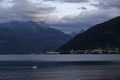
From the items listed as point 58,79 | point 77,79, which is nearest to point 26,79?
point 58,79

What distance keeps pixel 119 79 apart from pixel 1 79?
51.9m

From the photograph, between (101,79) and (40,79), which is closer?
(101,79)

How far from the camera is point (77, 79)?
443ft

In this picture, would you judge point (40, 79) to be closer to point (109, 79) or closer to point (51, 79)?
point (51, 79)

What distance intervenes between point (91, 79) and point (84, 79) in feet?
11.0

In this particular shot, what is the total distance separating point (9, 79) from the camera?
14325cm

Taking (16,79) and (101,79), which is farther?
(16,79)

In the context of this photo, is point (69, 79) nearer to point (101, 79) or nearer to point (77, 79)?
point (77, 79)

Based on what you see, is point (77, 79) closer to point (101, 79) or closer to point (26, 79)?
point (101, 79)

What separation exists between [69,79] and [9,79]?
2666 centimetres

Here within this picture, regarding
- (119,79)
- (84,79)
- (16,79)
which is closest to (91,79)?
(84,79)

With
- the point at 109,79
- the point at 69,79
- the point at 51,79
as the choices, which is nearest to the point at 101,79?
the point at 109,79

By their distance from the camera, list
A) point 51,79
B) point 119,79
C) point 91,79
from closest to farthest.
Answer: point 119,79, point 91,79, point 51,79

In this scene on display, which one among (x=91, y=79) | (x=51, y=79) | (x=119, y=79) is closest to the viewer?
(x=119, y=79)
